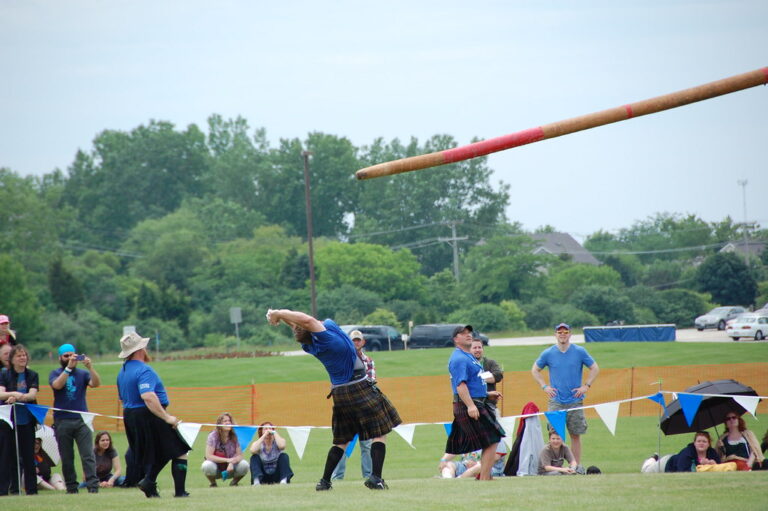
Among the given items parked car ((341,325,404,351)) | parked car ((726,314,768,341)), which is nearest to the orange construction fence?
parked car ((726,314,768,341))

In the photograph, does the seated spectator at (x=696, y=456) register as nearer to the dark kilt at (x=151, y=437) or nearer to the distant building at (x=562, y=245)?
the dark kilt at (x=151, y=437)

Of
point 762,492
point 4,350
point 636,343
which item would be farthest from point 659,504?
point 636,343

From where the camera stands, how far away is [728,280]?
4250 cm

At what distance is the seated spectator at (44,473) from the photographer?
385 inches

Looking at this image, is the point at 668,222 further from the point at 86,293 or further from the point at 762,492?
the point at 762,492

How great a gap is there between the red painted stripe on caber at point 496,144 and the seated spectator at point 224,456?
543 centimetres

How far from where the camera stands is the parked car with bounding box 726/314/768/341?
31.6 metres

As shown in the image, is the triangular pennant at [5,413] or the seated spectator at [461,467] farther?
the seated spectator at [461,467]

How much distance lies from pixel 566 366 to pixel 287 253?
46475 mm

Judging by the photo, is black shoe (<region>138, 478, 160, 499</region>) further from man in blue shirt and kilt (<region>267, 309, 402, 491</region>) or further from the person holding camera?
the person holding camera

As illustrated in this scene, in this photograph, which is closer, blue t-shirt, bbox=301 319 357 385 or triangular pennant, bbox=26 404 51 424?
blue t-shirt, bbox=301 319 357 385

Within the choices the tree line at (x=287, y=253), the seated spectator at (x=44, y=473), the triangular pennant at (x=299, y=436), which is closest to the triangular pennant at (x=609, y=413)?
the triangular pennant at (x=299, y=436)

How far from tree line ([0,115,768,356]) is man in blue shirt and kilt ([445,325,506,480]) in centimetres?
3292

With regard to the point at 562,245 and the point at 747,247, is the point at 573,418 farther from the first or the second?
the point at 562,245
